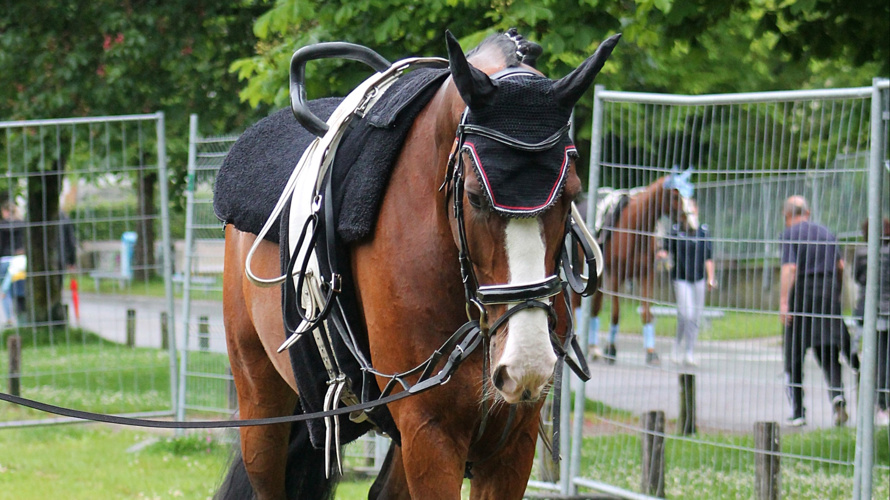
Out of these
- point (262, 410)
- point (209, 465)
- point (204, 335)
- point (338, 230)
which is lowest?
point (209, 465)

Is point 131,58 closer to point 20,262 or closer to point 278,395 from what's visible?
point 20,262

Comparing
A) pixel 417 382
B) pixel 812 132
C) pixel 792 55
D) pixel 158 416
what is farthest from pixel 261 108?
pixel 417 382

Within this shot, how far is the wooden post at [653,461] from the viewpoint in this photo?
20.5ft

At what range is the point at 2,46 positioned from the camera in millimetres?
12352

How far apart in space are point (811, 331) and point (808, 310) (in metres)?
0.90

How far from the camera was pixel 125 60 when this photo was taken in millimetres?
12047

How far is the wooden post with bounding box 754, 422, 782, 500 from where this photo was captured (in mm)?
5664

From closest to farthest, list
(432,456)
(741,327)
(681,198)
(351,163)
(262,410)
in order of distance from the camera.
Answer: (432,456), (351,163), (262,410), (741,327), (681,198)

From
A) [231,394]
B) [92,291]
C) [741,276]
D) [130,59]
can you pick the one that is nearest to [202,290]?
[231,394]

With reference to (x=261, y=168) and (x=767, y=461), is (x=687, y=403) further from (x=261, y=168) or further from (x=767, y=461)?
(x=261, y=168)

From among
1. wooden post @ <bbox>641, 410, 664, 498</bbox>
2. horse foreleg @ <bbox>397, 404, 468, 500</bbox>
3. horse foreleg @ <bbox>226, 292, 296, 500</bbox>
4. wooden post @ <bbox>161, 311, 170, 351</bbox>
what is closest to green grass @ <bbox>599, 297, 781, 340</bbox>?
wooden post @ <bbox>641, 410, 664, 498</bbox>

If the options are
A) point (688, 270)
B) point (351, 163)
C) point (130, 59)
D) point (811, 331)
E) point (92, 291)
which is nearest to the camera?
point (351, 163)

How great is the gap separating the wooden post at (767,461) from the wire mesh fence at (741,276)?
0.12ft

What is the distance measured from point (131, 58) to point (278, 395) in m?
8.65
